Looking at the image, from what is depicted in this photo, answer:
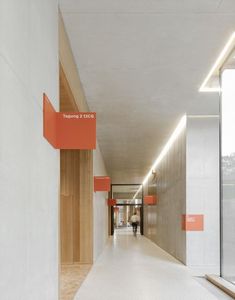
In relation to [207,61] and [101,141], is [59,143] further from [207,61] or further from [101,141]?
[101,141]

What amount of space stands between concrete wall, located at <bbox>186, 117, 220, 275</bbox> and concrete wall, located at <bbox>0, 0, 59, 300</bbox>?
9.36m

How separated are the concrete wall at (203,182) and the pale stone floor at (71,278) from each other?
3.37 metres

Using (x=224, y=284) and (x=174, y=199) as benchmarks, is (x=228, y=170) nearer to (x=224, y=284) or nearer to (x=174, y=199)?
(x=224, y=284)

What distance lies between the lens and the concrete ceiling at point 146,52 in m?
6.86

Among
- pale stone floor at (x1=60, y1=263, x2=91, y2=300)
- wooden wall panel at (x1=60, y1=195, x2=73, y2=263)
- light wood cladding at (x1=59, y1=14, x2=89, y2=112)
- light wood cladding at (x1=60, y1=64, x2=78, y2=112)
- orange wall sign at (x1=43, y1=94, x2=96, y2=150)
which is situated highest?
light wood cladding at (x1=59, y1=14, x2=89, y2=112)

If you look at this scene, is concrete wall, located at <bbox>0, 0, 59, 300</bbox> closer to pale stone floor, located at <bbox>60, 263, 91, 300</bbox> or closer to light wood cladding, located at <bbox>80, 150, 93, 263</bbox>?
pale stone floor, located at <bbox>60, 263, 91, 300</bbox>

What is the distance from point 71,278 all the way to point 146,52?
5448mm

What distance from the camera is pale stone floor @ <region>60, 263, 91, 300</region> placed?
9.09m

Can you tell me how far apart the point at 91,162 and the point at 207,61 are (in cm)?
658

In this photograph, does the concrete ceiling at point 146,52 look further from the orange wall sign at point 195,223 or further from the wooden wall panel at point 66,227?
the orange wall sign at point 195,223

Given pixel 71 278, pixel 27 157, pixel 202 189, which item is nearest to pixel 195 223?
pixel 202 189

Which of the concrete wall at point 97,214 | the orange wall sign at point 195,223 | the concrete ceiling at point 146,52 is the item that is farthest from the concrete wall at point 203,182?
the concrete wall at point 97,214

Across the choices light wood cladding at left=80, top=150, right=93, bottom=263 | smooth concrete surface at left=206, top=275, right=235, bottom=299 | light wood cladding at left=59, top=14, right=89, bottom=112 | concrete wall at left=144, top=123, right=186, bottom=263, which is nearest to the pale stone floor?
light wood cladding at left=80, top=150, right=93, bottom=263

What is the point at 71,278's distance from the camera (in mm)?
11180
